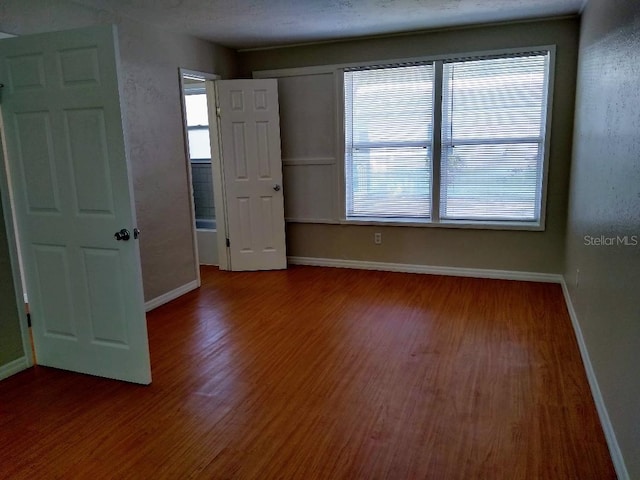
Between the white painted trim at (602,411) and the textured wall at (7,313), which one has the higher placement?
the textured wall at (7,313)

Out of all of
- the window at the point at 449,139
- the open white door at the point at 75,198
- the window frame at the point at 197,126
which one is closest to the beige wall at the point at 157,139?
the window frame at the point at 197,126

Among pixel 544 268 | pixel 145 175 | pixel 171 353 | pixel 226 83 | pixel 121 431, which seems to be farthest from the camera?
pixel 226 83

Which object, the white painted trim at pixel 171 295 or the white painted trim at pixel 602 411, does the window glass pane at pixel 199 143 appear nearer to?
the white painted trim at pixel 171 295

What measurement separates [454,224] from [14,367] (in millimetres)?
3819

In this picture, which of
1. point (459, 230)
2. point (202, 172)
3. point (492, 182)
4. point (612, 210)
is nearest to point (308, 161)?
point (202, 172)

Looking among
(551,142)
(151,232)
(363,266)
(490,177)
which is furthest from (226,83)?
(551,142)

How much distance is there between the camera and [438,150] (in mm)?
4551

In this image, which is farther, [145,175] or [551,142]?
[551,142]

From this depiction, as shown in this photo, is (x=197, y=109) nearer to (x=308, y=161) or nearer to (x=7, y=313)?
(x=308, y=161)

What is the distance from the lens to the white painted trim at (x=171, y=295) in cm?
394

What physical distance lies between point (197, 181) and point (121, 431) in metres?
3.84

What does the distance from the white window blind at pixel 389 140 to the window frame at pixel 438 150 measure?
54mm

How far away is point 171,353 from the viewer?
3072 millimetres

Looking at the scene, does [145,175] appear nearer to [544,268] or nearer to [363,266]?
[363,266]
